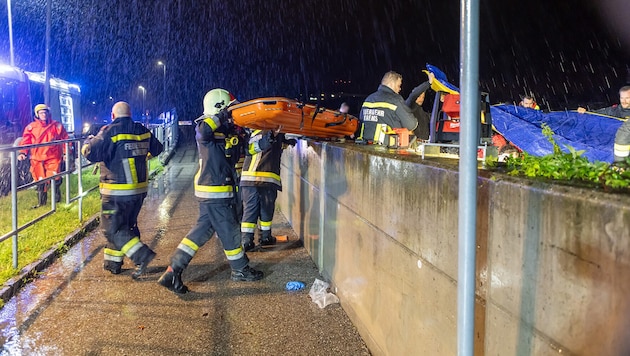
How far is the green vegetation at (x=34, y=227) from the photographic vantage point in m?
5.61

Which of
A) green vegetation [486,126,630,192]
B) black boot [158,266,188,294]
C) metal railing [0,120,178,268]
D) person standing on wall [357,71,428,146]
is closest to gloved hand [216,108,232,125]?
person standing on wall [357,71,428,146]

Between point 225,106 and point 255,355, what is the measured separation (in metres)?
2.67

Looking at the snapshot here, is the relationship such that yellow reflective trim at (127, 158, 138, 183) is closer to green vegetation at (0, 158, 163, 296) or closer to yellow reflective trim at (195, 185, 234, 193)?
yellow reflective trim at (195, 185, 234, 193)

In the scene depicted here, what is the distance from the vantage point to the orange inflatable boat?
4914 mm

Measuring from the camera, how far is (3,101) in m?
12.5

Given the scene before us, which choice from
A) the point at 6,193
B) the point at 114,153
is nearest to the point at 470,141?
the point at 114,153

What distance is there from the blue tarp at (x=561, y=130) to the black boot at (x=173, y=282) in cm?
382

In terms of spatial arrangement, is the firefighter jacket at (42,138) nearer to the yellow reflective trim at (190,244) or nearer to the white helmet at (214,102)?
the white helmet at (214,102)

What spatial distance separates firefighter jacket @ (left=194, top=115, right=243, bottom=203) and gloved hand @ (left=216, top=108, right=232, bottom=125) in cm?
4

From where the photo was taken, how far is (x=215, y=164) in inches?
200

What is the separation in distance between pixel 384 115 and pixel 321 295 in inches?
76.9

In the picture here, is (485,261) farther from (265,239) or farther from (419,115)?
(265,239)

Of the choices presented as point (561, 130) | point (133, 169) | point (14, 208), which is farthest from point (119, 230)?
point (561, 130)

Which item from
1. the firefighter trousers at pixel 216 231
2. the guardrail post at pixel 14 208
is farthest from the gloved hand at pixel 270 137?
the guardrail post at pixel 14 208
